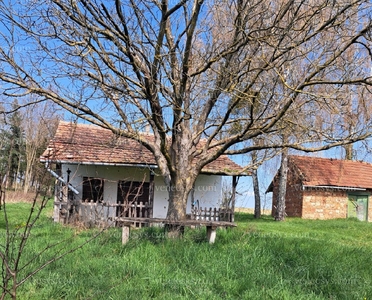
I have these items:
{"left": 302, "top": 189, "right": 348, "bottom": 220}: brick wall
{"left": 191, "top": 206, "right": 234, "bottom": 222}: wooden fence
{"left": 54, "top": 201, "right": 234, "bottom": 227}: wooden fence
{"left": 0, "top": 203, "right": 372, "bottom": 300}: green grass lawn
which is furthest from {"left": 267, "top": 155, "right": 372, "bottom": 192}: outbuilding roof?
{"left": 0, "top": 203, "right": 372, "bottom": 300}: green grass lawn

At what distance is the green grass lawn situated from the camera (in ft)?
15.6

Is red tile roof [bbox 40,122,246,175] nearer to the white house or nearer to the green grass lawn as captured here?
the white house

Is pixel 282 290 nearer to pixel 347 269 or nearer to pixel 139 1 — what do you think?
pixel 347 269

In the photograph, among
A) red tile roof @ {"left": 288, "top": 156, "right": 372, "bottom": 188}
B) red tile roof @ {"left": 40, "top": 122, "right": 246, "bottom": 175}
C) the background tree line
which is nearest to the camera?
the background tree line

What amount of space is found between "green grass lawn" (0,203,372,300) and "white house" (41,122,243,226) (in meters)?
5.14

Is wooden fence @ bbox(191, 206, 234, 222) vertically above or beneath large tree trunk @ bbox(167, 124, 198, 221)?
beneath

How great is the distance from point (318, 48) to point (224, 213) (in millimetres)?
7946

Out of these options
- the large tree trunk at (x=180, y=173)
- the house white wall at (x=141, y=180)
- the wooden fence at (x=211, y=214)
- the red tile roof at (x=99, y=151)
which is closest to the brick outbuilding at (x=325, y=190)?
the house white wall at (x=141, y=180)

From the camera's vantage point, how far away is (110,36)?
689 cm

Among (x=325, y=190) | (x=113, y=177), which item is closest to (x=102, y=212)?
(x=113, y=177)

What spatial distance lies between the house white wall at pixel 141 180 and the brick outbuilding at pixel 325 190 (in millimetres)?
7633

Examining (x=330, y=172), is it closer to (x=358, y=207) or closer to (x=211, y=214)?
(x=358, y=207)

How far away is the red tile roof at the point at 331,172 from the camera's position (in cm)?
2262

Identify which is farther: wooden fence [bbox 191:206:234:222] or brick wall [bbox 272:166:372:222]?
brick wall [bbox 272:166:372:222]
